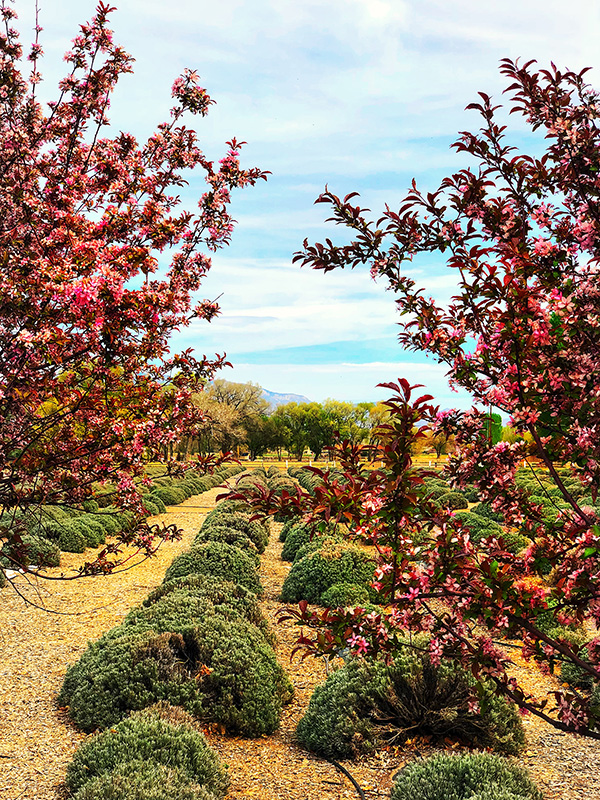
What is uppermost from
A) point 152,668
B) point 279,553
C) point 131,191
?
point 131,191

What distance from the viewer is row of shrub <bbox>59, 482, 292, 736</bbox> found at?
5.23 m

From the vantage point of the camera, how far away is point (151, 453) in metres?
4.44

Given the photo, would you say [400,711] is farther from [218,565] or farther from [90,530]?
[90,530]

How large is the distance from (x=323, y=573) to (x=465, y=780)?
5363 mm

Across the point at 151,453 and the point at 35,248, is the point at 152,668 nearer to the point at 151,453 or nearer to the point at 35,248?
the point at 151,453

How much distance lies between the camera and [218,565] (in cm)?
846

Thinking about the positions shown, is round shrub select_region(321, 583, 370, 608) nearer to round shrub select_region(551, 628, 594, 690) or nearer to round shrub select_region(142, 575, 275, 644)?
round shrub select_region(142, 575, 275, 644)

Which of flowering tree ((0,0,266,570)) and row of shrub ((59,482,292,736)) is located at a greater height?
flowering tree ((0,0,266,570))

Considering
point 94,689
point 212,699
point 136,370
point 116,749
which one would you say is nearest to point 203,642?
point 212,699

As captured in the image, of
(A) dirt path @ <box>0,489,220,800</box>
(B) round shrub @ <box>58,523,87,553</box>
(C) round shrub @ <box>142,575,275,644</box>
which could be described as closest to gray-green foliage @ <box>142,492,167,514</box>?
(B) round shrub @ <box>58,523,87,553</box>

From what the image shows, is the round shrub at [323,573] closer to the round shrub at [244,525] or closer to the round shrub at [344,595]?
the round shrub at [344,595]

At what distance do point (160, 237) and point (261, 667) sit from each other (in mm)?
3945

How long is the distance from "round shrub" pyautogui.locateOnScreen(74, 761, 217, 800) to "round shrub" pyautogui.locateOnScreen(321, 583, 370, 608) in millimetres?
4071

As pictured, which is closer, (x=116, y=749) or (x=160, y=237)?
(x=116, y=749)
